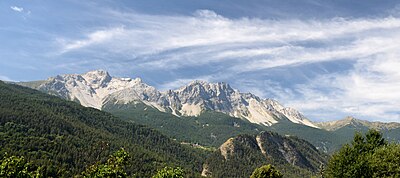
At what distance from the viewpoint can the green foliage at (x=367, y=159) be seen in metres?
66.8

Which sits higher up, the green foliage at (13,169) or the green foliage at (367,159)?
the green foliage at (367,159)

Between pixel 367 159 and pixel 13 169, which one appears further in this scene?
pixel 367 159

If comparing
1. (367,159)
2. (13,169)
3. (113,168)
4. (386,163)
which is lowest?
(13,169)

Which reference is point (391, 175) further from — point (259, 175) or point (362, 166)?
point (259, 175)

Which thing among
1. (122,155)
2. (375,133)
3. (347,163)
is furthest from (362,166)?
(122,155)

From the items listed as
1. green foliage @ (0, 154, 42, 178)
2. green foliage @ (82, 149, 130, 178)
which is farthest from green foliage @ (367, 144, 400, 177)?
green foliage @ (0, 154, 42, 178)

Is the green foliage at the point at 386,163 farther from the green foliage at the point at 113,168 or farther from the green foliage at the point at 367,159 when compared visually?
the green foliage at the point at 113,168

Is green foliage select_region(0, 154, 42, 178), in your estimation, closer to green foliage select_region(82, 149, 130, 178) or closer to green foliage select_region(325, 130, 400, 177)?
green foliage select_region(82, 149, 130, 178)

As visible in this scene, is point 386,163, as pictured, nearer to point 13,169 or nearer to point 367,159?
point 367,159

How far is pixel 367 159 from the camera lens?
7038cm

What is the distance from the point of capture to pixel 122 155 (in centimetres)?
4547

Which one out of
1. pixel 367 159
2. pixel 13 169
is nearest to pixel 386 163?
pixel 367 159

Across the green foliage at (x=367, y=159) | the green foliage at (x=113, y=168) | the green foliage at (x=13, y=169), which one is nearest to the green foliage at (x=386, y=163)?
the green foliage at (x=367, y=159)

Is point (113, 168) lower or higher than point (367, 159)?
lower
